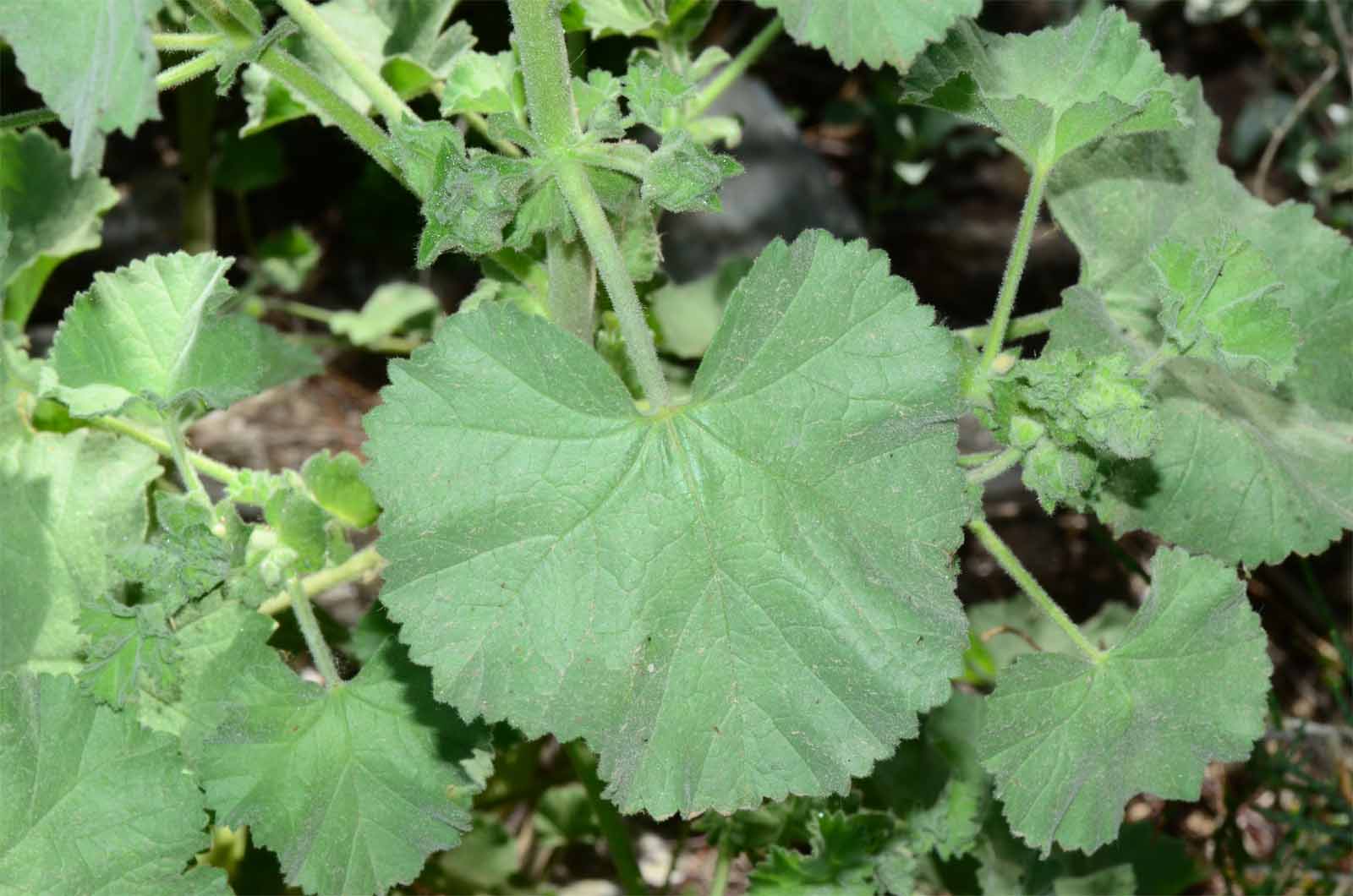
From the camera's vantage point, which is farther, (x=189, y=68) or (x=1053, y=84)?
(x=1053, y=84)

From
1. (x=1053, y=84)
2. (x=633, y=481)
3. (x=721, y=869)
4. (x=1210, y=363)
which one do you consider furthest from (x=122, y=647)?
(x=1210, y=363)

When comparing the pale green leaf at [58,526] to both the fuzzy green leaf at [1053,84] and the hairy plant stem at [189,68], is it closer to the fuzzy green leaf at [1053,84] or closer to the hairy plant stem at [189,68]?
the hairy plant stem at [189,68]

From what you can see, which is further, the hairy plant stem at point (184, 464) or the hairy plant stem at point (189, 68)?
the hairy plant stem at point (184, 464)

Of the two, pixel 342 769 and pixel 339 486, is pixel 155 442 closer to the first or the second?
pixel 339 486

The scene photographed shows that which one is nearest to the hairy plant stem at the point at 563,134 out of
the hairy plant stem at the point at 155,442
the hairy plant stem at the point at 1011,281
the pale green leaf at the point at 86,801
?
the hairy plant stem at the point at 1011,281

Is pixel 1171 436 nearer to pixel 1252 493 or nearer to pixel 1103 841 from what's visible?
pixel 1252 493

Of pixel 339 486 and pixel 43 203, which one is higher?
pixel 43 203
